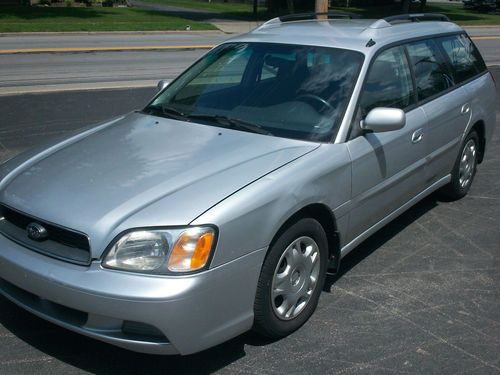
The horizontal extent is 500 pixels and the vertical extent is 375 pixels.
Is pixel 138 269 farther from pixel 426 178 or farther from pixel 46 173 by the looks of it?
pixel 426 178

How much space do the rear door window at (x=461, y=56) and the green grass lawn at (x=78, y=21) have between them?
66.3 ft

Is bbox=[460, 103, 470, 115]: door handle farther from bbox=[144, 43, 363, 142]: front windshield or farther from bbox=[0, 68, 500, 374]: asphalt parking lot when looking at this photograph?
bbox=[144, 43, 363, 142]: front windshield

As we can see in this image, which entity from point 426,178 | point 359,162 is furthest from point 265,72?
point 426,178

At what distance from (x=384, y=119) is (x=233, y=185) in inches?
48.3

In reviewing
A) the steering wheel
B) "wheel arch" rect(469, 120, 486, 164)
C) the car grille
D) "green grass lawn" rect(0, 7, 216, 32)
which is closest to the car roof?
the steering wheel

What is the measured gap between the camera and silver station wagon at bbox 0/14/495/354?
10.1ft

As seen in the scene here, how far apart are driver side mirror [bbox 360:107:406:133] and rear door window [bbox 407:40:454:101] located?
1.03m

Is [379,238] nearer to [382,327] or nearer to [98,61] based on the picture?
[382,327]

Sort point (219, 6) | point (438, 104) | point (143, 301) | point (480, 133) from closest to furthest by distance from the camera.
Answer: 1. point (143, 301)
2. point (438, 104)
3. point (480, 133)
4. point (219, 6)

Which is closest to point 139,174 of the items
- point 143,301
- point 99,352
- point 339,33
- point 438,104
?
point 143,301

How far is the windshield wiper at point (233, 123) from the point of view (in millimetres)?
4109

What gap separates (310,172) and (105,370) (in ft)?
5.05

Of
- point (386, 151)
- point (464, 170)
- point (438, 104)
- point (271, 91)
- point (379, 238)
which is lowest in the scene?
point (379, 238)

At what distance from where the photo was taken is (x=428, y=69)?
528cm
